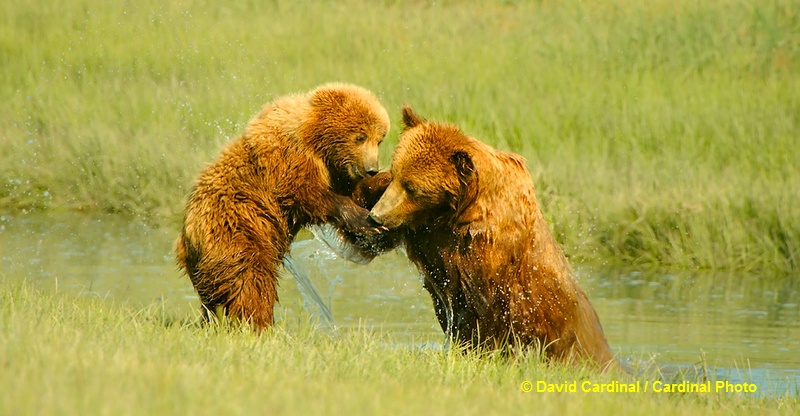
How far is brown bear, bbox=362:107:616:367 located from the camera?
5773 mm

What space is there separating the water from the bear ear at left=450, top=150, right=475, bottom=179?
1320 millimetres

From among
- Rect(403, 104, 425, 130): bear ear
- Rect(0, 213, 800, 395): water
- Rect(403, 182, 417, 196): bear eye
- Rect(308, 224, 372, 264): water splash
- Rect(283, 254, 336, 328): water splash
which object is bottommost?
→ Rect(0, 213, 800, 395): water

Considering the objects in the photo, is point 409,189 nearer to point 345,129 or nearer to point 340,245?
point 345,129

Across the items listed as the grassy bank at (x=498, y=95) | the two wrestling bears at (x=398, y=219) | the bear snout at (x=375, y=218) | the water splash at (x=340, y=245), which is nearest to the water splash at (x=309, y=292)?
the water splash at (x=340, y=245)

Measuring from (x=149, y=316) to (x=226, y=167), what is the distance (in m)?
0.85

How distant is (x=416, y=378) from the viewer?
15.9 ft

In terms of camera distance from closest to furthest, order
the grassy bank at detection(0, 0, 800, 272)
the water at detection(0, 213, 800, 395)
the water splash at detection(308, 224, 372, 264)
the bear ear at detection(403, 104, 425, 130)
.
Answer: the bear ear at detection(403, 104, 425, 130) < the water splash at detection(308, 224, 372, 264) < the water at detection(0, 213, 800, 395) < the grassy bank at detection(0, 0, 800, 272)

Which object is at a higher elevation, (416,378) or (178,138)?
(416,378)

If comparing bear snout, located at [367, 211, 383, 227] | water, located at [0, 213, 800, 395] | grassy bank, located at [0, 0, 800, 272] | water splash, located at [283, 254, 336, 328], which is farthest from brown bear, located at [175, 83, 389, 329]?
grassy bank, located at [0, 0, 800, 272]

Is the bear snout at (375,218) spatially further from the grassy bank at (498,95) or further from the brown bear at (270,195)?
the grassy bank at (498,95)

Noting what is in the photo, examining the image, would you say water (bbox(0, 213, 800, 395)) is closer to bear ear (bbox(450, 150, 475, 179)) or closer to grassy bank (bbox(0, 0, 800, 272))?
grassy bank (bbox(0, 0, 800, 272))

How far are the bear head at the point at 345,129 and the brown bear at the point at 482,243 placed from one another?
0.77 feet

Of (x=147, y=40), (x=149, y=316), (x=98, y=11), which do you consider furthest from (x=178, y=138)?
(x=149, y=316)

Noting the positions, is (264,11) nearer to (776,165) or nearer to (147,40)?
(147,40)
